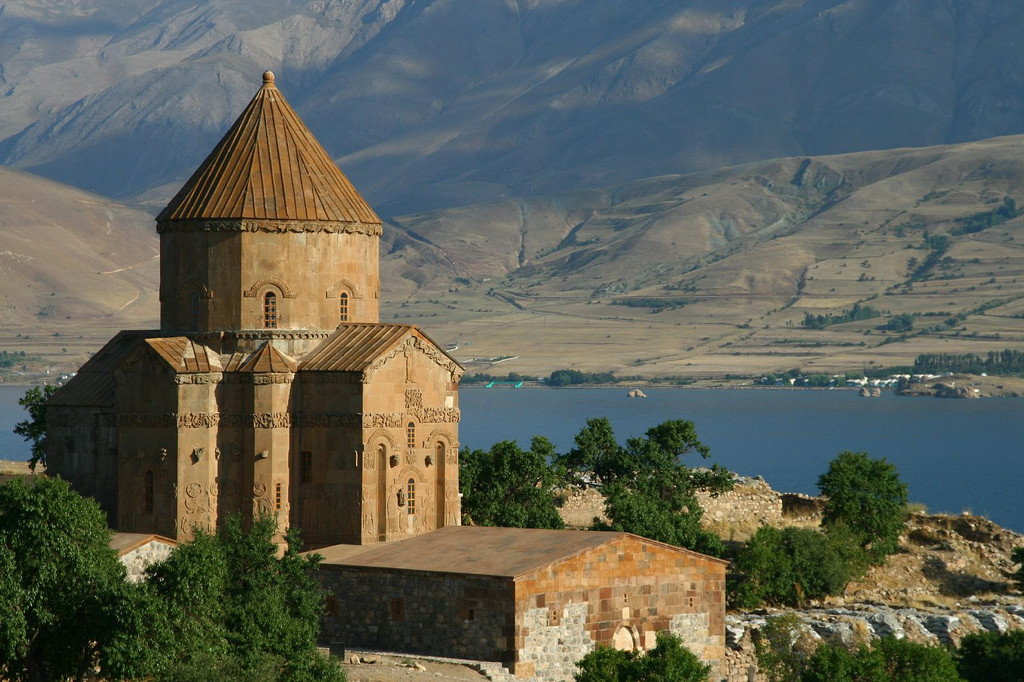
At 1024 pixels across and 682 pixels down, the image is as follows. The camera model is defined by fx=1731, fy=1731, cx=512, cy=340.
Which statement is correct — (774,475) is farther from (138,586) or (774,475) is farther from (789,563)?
(138,586)

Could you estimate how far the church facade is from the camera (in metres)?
40.5

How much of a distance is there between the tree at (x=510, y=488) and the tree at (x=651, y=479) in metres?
1.78

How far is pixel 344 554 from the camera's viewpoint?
1543 inches

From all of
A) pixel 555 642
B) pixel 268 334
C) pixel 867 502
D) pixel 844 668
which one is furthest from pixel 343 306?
pixel 867 502

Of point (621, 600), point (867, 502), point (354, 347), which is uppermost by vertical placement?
point (354, 347)

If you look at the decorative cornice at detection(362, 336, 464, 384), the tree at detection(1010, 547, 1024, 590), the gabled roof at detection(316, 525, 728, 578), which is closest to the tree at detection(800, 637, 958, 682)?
the gabled roof at detection(316, 525, 728, 578)

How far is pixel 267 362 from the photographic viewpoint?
4097 cm

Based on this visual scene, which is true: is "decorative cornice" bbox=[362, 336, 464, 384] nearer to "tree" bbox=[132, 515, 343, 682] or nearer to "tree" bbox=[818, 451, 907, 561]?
"tree" bbox=[132, 515, 343, 682]

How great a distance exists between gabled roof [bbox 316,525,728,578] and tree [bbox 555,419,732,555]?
6.72 meters

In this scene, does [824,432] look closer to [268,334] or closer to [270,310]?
[270,310]

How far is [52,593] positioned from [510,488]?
19.9 metres

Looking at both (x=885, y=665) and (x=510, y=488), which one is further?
(x=510, y=488)

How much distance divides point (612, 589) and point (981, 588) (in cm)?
1781

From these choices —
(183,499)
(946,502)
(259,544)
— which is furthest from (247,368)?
(946,502)
